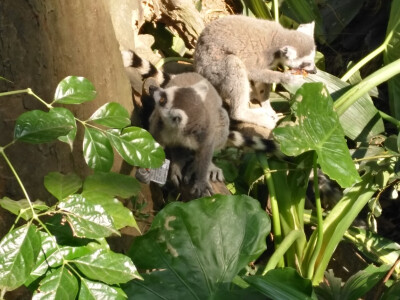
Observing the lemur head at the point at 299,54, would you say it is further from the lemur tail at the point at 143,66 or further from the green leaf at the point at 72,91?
the green leaf at the point at 72,91

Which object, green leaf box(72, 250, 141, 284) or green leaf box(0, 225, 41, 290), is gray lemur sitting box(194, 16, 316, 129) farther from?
green leaf box(0, 225, 41, 290)

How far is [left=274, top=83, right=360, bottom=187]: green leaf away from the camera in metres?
2.48

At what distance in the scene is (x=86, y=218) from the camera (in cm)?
135

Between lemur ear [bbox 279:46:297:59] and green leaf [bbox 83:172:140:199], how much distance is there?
2.76 meters

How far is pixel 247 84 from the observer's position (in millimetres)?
4039

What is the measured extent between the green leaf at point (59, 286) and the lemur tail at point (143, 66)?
2256 mm

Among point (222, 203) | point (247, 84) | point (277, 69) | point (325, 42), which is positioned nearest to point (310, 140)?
point (222, 203)

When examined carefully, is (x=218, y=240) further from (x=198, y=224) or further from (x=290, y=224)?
(x=290, y=224)

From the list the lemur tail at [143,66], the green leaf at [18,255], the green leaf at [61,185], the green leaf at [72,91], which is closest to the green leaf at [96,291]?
the green leaf at [18,255]

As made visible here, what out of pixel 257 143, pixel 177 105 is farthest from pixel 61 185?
pixel 257 143

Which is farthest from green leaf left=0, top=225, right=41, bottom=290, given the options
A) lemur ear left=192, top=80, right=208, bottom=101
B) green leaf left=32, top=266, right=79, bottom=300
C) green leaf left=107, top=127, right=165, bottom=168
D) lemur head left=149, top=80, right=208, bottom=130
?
lemur ear left=192, top=80, right=208, bottom=101

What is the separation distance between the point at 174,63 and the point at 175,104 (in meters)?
1.32

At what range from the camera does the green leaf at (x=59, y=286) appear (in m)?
1.29

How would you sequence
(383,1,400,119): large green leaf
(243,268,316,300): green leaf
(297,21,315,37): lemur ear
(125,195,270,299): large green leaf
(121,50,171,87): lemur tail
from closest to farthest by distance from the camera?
(243,268,316,300): green leaf < (125,195,270,299): large green leaf < (121,50,171,87): lemur tail < (383,1,400,119): large green leaf < (297,21,315,37): lemur ear
